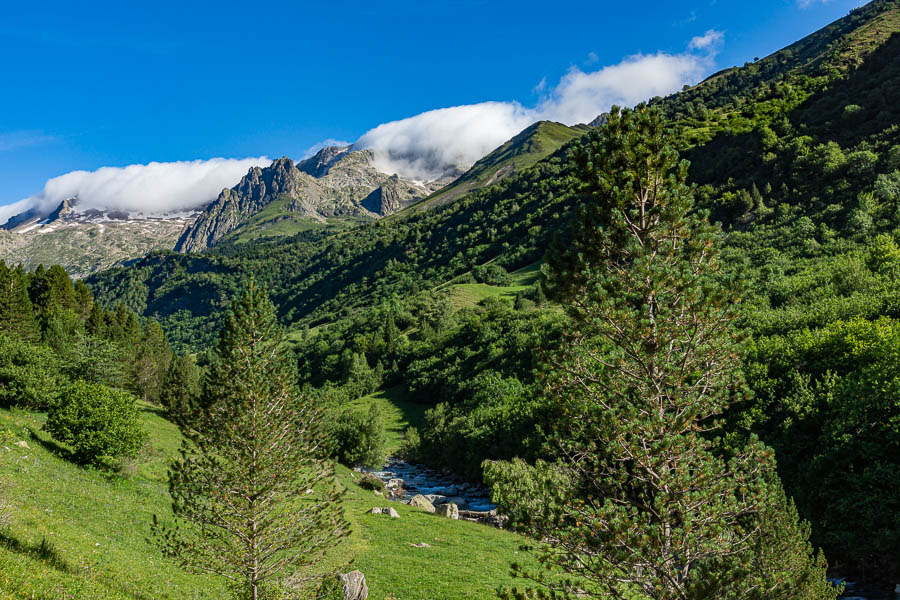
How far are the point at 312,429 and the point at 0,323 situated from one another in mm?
66831

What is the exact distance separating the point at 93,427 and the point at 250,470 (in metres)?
20.6

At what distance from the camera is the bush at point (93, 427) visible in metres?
26.6

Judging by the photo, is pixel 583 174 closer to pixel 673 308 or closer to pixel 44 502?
pixel 673 308

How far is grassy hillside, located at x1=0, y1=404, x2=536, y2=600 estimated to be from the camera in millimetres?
13373

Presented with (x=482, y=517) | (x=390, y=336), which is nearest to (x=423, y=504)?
(x=482, y=517)

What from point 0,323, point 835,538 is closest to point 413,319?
point 0,323

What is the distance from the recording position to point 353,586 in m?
17.8

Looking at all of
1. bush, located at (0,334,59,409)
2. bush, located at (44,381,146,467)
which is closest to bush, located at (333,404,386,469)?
bush, located at (0,334,59,409)

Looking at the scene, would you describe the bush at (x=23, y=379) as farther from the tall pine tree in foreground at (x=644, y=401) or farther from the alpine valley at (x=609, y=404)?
the tall pine tree in foreground at (x=644, y=401)

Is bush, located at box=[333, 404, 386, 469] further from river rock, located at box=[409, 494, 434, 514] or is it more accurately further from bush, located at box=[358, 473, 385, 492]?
river rock, located at box=[409, 494, 434, 514]

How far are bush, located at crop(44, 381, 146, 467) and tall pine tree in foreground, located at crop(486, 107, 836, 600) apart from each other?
27.6m

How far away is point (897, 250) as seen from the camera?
56.8 metres

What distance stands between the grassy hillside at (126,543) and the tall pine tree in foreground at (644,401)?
698 cm

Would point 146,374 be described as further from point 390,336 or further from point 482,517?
point 390,336
